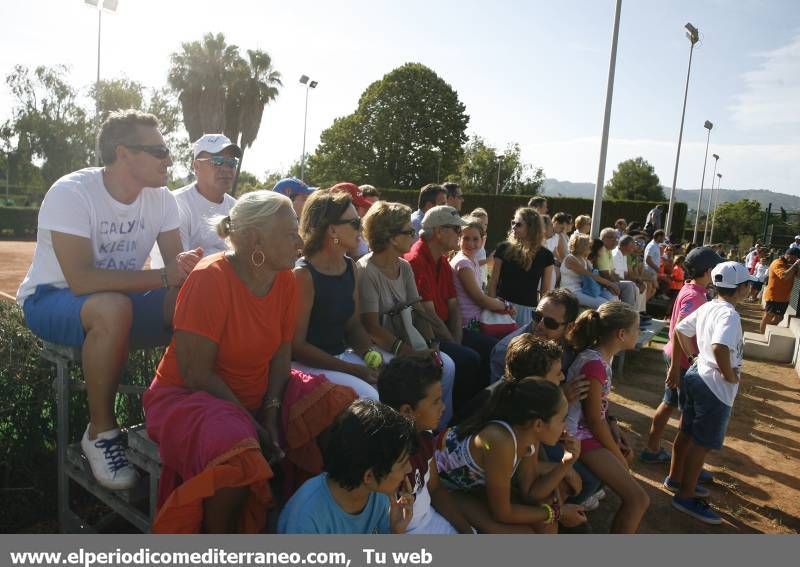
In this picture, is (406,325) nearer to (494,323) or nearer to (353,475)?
(494,323)

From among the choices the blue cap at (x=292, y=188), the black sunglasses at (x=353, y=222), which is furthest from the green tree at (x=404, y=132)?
the black sunglasses at (x=353, y=222)

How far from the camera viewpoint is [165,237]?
3078mm

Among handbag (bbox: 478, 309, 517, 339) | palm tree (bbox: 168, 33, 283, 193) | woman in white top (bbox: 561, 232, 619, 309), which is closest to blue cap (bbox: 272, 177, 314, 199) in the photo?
handbag (bbox: 478, 309, 517, 339)

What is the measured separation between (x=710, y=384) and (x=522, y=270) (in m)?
1.95

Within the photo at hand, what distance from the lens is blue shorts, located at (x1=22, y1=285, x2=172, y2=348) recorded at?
2539 millimetres

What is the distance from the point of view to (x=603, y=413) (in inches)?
127

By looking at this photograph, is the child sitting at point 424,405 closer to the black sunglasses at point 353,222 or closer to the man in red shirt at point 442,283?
the black sunglasses at point 353,222

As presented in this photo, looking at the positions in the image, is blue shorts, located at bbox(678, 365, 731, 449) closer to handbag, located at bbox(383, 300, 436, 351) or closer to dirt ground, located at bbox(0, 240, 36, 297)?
handbag, located at bbox(383, 300, 436, 351)

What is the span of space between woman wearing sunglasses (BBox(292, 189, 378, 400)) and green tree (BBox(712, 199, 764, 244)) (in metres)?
46.5

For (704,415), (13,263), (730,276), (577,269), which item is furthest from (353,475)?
(13,263)

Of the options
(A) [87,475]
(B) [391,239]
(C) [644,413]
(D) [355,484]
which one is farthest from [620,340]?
(C) [644,413]

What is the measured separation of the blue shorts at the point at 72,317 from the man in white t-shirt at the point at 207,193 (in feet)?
3.32

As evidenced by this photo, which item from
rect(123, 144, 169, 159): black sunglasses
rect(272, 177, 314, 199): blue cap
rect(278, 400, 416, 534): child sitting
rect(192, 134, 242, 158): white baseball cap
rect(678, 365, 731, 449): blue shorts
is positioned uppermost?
rect(192, 134, 242, 158): white baseball cap

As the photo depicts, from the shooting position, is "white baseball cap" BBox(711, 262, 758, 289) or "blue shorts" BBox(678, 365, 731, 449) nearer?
"blue shorts" BBox(678, 365, 731, 449)
